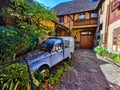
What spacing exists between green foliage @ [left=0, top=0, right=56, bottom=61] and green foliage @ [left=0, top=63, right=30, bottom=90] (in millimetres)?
1493

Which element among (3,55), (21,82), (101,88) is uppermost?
(3,55)

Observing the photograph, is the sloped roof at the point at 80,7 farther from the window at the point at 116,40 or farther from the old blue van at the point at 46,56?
the old blue van at the point at 46,56

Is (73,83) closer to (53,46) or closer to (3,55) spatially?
(53,46)

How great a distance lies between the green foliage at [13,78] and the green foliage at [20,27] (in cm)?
149

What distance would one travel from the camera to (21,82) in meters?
3.25

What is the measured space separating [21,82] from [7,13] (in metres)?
3.37

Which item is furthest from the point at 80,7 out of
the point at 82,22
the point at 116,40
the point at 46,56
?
the point at 46,56

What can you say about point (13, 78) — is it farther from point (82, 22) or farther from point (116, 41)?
point (82, 22)

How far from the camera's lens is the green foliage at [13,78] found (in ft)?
10.2

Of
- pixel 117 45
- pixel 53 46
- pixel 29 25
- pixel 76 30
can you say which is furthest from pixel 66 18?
pixel 29 25

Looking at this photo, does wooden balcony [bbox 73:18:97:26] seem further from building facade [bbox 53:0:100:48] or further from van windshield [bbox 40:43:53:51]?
van windshield [bbox 40:43:53:51]

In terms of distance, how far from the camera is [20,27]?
17.9 ft

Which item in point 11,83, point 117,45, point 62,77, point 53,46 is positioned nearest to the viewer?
point 11,83

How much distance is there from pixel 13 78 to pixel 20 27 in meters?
2.86
